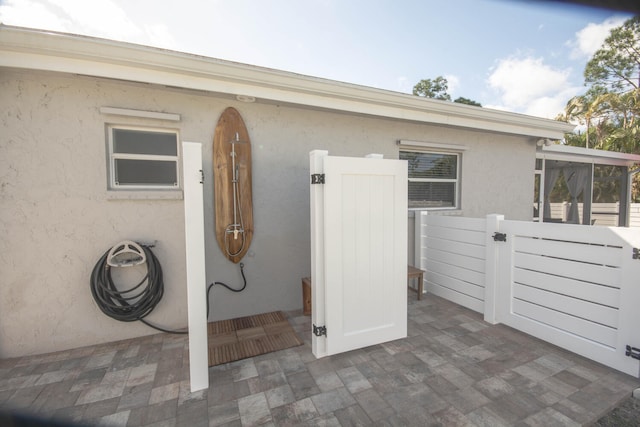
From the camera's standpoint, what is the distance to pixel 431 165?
445 cm

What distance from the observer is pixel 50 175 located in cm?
250

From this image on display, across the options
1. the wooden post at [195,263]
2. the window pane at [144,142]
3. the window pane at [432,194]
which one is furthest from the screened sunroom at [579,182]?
the window pane at [144,142]

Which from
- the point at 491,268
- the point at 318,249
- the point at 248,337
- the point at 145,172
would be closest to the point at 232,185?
the point at 145,172

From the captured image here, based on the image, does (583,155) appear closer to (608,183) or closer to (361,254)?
(608,183)

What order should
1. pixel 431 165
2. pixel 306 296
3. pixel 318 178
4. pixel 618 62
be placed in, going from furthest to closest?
pixel 618 62 → pixel 431 165 → pixel 306 296 → pixel 318 178

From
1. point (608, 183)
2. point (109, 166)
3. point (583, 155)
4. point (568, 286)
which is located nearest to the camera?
point (568, 286)

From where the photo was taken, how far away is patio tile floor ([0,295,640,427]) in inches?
67.0

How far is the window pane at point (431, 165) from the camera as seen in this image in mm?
4305

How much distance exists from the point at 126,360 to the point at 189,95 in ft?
8.75

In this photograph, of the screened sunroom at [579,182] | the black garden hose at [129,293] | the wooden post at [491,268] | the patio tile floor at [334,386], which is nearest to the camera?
the patio tile floor at [334,386]

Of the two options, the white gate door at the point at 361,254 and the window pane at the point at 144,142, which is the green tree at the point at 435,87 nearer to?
the white gate door at the point at 361,254

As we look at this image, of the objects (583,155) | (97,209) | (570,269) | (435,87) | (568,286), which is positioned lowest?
(568,286)

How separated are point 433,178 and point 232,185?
10.7ft

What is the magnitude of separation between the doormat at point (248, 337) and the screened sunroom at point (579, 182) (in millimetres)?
6030
